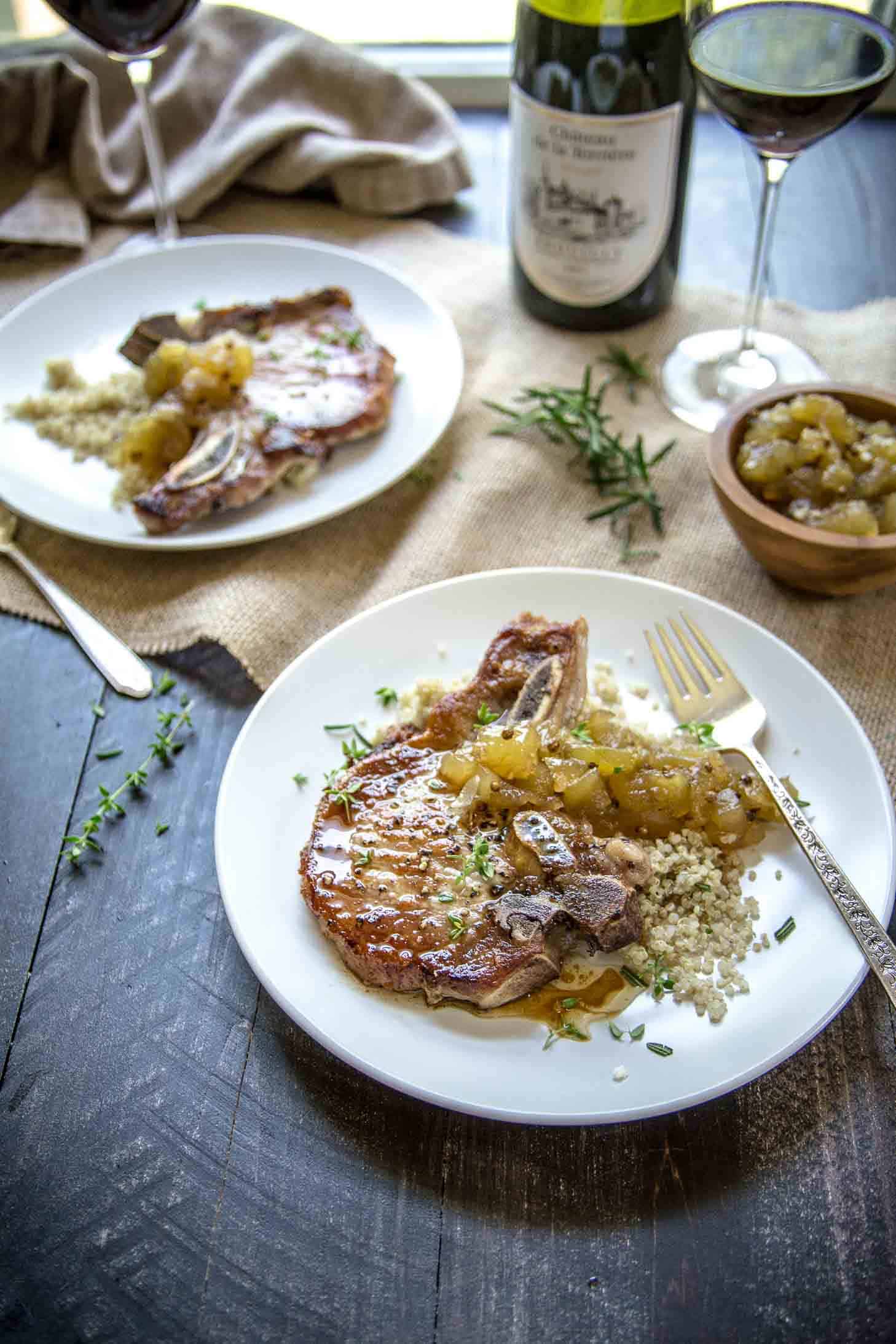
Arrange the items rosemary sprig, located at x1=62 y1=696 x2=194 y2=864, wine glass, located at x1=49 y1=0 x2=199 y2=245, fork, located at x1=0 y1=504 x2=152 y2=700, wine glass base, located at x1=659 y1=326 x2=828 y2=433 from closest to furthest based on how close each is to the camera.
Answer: rosemary sprig, located at x1=62 y1=696 x2=194 y2=864, fork, located at x1=0 y1=504 x2=152 y2=700, wine glass, located at x1=49 y1=0 x2=199 y2=245, wine glass base, located at x1=659 y1=326 x2=828 y2=433

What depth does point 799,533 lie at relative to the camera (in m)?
2.19

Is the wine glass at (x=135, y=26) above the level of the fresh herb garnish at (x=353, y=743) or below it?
above

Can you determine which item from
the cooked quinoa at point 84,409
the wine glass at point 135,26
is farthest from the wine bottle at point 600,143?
the cooked quinoa at point 84,409

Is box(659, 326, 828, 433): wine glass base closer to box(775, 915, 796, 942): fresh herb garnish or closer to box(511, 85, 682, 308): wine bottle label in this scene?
box(511, 85, 682, 308): wine bottle label

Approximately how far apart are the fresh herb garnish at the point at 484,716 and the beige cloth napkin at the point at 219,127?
2.00 meters

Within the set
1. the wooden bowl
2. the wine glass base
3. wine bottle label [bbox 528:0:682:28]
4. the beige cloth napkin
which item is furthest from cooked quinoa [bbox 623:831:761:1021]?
the beige cloth napkin

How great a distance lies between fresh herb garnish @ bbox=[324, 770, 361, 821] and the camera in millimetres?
1828

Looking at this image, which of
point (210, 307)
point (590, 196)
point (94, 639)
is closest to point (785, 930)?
point (94, 639)

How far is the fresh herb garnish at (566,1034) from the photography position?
1620 mm

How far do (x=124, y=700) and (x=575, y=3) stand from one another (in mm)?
1711

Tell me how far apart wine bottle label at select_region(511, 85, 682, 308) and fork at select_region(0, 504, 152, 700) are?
4.46 feet

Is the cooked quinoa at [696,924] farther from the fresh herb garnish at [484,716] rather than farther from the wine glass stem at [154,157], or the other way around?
the wine glass stem at [154,157]

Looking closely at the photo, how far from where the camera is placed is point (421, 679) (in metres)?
2.11

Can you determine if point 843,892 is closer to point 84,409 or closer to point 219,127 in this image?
point 84,409
